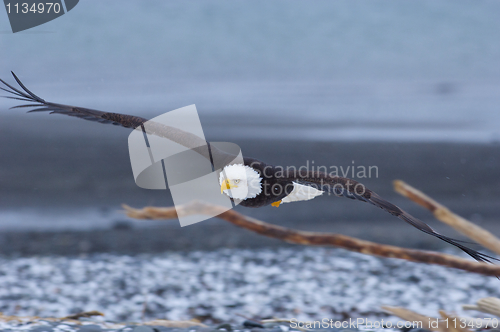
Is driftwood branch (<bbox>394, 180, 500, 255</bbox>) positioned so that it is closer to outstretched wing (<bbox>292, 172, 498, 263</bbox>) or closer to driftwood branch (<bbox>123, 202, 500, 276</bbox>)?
driftwood branch (<bbox>123, 202, 500, 276</bbox>)

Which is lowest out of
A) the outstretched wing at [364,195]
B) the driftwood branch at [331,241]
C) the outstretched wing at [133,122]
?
the driftwood branch at [331,241]

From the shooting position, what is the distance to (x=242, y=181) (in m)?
1.78

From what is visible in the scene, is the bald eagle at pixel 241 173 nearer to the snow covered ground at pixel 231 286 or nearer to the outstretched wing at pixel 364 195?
the outstretched wing at pixel 364 195

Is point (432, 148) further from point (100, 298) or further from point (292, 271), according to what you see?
point (100, 298)

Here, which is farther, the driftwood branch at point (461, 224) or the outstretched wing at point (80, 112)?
the driftwood branch at point (461, 224)

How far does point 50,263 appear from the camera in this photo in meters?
3.60

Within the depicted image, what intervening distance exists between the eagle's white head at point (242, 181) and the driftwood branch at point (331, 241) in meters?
0.56

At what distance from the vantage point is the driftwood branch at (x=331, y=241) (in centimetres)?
189

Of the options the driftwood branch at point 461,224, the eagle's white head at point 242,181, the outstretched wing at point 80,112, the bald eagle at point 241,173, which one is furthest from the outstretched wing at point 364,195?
the outstretched wing at point 80,112

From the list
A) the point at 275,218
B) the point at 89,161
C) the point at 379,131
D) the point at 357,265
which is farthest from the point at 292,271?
the point at 89,161

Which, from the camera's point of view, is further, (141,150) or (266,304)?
(266,304)

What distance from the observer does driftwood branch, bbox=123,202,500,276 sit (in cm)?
189

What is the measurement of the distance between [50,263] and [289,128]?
2.96 meters

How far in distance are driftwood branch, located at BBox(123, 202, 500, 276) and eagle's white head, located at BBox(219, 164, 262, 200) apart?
22.1 inches
